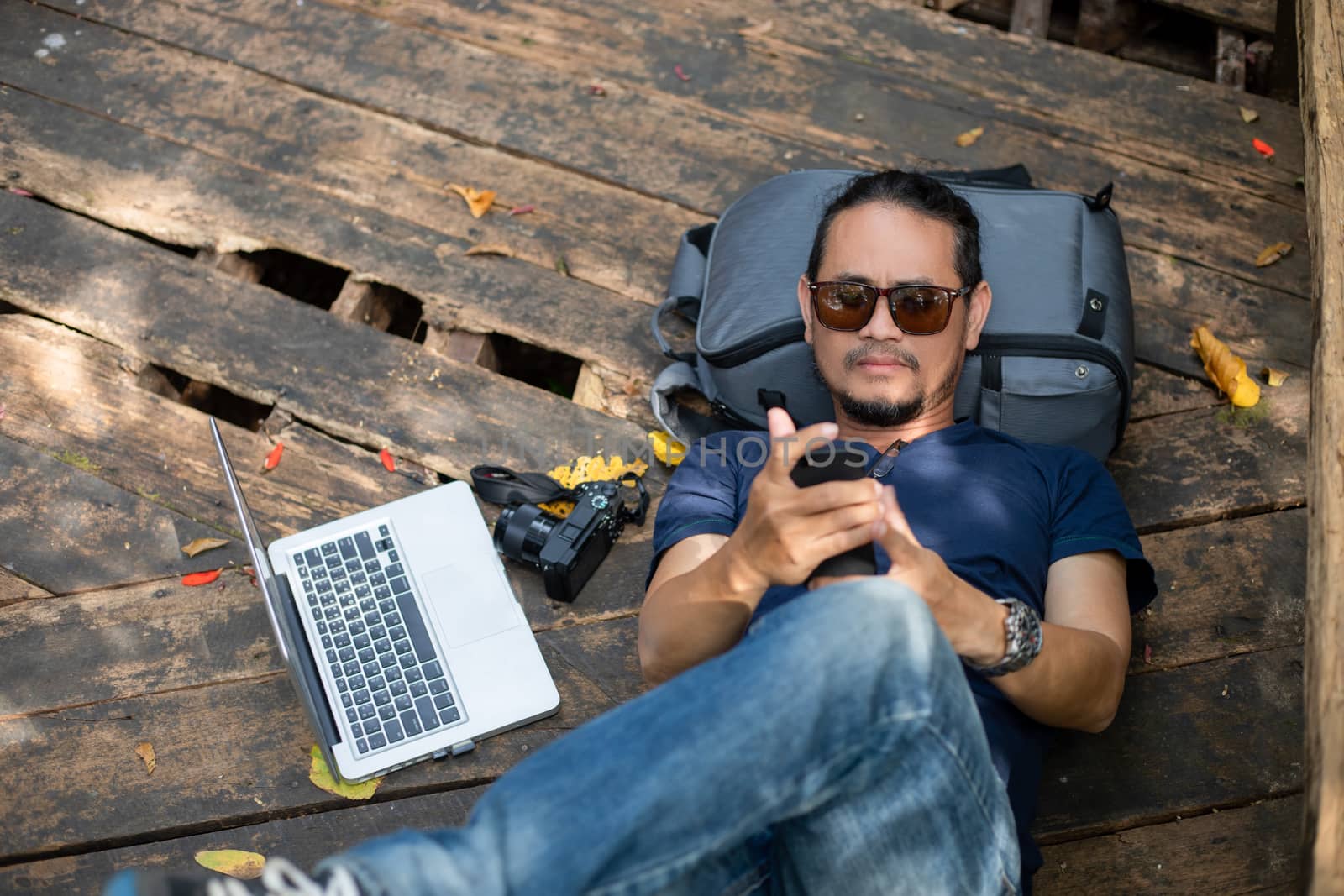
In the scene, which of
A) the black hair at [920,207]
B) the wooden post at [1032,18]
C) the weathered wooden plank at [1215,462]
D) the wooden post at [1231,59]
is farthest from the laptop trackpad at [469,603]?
the wooden post at [1231,59]

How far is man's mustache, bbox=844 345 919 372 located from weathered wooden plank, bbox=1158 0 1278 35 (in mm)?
2332

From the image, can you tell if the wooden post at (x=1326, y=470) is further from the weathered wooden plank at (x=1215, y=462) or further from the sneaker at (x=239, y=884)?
the sneaker at (x=239, y=884)

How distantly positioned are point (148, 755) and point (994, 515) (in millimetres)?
2059

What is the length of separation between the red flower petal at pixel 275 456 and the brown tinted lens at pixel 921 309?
1.72 m

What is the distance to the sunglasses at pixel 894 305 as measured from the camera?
2.52 meters

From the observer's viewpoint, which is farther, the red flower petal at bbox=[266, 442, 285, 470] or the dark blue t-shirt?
the red flower petal at bbox=[266, 442, 285, 470]

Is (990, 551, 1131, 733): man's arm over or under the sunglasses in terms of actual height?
under

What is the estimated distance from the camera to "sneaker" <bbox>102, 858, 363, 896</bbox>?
4.98 ft

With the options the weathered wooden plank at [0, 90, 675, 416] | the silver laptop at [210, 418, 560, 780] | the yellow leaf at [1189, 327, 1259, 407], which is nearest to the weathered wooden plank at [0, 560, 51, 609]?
the silver laptop at [210, 418, 560, 780]

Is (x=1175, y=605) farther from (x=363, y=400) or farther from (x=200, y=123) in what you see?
(x=200, y=123)

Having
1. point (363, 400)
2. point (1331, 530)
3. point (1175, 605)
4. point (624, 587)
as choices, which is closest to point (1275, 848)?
point (1175, 605)

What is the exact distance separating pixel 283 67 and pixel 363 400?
143 centimetres

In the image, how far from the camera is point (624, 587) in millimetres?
2789

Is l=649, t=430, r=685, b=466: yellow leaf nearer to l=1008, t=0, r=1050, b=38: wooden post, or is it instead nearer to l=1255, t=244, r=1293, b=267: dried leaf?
l=1255, t=244, r=1293, b=267: dried leaf
